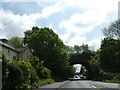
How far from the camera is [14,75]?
27281mm

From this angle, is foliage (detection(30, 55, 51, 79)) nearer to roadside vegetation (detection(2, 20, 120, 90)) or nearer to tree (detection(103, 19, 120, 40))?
roadside vegetation (detection(2, 20, 120, 90))

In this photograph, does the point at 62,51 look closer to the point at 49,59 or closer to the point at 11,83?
the point at 49,59

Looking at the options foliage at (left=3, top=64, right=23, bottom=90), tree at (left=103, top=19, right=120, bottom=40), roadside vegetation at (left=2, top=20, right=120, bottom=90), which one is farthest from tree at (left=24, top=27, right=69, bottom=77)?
foliage at (left=3, top=64, right=23, bottom=90)

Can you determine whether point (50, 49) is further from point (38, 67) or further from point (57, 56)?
point (38, 67)

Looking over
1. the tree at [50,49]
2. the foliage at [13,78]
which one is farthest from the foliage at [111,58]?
the foliage at [13,78]

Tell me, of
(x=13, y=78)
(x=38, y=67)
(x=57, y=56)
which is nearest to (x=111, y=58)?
(x=38, y=67)

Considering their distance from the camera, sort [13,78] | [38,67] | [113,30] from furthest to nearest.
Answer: [113,30] < [38,67] < [13,78]

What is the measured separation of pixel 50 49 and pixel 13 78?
58416 millimetres

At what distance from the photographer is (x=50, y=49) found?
85750 mm

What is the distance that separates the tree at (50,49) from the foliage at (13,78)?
5718cm

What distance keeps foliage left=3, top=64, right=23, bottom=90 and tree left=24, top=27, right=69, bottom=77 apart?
5718 centimetres

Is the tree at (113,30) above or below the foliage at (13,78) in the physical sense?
above

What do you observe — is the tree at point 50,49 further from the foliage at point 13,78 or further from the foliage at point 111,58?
the foliage at point 13,78

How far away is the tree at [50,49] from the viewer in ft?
280
